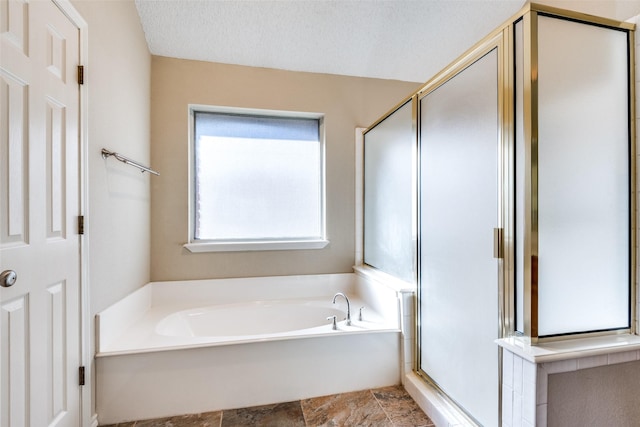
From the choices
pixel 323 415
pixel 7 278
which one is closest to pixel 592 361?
pixel 323 415

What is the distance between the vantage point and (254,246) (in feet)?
8.56

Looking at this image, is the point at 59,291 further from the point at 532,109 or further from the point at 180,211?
the point at 532,109

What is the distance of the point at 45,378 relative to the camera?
49.4 inches

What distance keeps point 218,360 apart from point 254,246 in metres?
1.05

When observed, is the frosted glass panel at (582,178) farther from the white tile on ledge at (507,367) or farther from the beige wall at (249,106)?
Result: the beige wall at (249,106)

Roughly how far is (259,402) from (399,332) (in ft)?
3.12

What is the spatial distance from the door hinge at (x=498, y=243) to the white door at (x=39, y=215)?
182 centimetres

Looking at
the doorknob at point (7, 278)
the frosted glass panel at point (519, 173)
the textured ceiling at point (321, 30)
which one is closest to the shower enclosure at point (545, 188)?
the frosted glass panel at point (519, 173)

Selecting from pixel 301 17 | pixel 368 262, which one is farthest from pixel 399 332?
pixel 301 17

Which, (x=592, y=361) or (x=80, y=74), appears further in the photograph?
(x=80, y=74)

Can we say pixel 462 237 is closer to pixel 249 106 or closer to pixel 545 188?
pixel 545 188

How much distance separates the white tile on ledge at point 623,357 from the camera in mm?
1076

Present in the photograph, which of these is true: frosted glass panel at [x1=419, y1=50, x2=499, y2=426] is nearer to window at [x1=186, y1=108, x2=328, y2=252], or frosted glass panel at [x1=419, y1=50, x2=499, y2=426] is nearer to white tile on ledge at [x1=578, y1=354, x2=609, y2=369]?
white tile on ledge at [x1=578, y1=354, x2=609, y2=369]

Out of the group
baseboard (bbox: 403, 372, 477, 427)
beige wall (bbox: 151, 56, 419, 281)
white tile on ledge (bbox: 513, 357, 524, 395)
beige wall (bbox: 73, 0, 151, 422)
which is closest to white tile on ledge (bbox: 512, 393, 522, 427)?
white tile on ledge (bbox: 513, 357, 524, 395)
